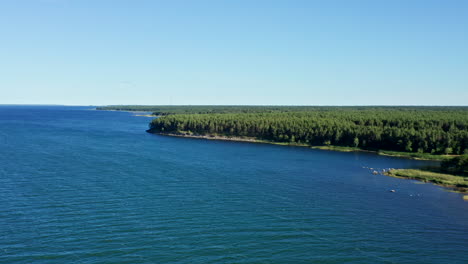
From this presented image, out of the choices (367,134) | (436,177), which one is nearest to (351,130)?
(367,134)

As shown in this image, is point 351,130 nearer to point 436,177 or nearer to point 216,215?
point 436,177

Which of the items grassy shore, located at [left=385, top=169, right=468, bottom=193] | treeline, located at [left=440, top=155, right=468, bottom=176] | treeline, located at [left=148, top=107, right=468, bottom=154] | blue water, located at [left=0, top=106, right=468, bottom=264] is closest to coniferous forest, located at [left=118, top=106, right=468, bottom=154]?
treeline, located at [left=148, top=107, right=468, bottom=154]

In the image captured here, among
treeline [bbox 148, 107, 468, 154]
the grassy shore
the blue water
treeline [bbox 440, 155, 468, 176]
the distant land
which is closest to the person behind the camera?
the blue water

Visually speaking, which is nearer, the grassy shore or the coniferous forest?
the grassy shore

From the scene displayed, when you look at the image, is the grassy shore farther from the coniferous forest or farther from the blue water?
the coniferous forest

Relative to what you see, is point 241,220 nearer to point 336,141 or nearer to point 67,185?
point 67,185

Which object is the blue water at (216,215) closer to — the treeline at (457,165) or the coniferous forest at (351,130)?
the treeline at (457,165)

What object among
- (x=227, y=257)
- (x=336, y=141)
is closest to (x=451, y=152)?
(x=336, y=141)
